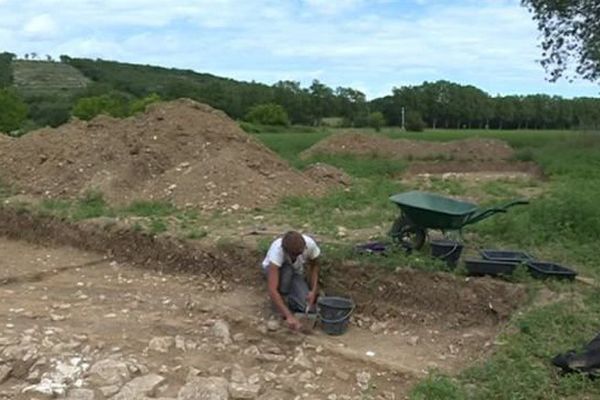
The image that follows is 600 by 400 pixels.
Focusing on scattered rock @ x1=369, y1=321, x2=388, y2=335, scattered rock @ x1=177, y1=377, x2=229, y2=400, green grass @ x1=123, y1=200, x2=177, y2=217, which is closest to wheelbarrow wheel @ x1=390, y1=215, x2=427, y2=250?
scattered rock @ x1=369, y1=321, x2=388, y2=335

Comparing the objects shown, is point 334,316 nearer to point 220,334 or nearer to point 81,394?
point 220,334

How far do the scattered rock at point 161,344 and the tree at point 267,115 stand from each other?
121 feet

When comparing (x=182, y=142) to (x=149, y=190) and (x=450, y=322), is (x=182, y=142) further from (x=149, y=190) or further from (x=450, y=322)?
(x=450, y=322)

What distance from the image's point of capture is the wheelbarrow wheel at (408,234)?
7.30m

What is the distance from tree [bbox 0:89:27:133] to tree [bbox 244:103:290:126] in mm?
13195

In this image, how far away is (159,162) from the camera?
13.2 metres

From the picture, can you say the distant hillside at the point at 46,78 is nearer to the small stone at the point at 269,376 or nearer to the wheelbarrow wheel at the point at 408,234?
the wheelbarrow wheel at the point at 408,234

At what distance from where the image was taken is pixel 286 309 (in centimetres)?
621

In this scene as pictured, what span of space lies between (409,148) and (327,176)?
10.8 meters

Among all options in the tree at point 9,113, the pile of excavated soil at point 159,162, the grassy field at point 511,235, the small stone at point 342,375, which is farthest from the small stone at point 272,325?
the tree at point 9,113

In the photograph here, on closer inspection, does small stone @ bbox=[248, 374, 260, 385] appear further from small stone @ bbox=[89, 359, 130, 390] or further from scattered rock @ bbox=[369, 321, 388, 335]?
scattered rock @ bbox=[369, 321, 388, 335]

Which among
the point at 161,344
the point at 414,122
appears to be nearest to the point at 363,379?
the point at 161,344

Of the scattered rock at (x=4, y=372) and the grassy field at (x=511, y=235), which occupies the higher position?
the grassy field at (x=511, y=235)

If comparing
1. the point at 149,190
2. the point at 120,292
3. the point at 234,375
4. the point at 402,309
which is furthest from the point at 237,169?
the point at 234,375
